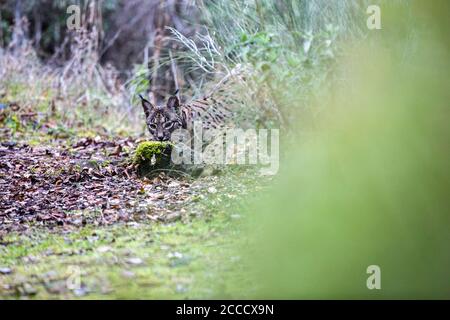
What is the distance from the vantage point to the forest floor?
4.04 m

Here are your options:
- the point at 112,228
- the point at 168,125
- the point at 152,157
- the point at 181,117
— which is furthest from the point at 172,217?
the point at 181,117

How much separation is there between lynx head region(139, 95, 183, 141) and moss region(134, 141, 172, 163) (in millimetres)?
494

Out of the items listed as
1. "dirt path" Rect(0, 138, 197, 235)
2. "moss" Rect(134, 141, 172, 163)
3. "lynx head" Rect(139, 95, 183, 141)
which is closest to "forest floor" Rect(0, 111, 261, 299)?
"dirt path" Rect(0, 138, 197, 235)

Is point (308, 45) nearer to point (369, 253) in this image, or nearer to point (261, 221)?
point (261, 221)

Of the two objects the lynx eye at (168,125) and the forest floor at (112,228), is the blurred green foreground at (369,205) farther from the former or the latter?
the lynx eye at (168,125)

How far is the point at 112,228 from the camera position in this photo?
4.99m

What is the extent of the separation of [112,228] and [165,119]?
1969mm

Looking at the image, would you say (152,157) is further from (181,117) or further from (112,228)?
(112,228)

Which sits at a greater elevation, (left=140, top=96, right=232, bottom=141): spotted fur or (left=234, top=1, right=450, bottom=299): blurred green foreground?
(left=140, top=96, right=232, bottom=141): spotted fur

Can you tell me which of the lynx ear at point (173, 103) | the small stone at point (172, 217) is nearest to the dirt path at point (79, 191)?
the small stone at point (172, 217)

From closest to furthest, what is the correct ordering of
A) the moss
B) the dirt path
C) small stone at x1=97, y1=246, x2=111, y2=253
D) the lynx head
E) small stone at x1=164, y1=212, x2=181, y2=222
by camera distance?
small stone at x1=97, y1=246, x2=111, y2=253 → small stone at x1=164, y1=212, x2=181, y2=222 → the dirt path → the moss → the lynx head

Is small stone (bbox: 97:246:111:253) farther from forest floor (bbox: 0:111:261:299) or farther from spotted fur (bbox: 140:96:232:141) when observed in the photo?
spotted fur (bbox: 140:96:232:141)

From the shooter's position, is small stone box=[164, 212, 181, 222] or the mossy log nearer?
small stone box=[164, 212, 181, 222]
